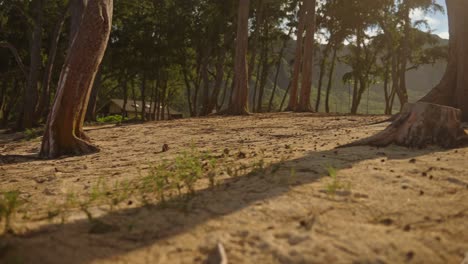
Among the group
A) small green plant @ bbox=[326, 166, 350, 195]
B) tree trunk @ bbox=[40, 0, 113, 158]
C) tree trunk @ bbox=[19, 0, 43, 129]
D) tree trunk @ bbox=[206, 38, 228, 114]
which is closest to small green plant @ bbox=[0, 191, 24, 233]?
small green plant @ bbox=[326, 166, 350, 195]

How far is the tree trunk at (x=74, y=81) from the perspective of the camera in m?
6.98

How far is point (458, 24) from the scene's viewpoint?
29.0ft

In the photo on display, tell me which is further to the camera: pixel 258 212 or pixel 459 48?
pixel 459 48

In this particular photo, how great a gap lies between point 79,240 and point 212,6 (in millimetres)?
26562

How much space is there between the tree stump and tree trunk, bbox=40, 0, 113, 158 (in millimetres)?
5506

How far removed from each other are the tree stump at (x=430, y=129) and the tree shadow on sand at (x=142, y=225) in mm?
1651

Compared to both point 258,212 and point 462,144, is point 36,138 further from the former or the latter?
point 462,144

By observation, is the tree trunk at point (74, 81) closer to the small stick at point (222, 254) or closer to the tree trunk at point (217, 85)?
the small stick at point (222, 254)

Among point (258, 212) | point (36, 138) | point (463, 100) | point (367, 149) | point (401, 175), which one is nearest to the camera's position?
point (258, 212)

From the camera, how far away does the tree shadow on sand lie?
2.38 m

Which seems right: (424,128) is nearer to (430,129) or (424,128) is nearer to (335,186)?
(430,129)

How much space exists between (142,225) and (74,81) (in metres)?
5.11

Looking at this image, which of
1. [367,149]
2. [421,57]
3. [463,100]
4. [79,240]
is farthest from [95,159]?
[421,57]

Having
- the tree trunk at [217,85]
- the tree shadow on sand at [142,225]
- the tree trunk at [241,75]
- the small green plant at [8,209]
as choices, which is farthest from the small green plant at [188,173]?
the tree trunk at [217,85]
